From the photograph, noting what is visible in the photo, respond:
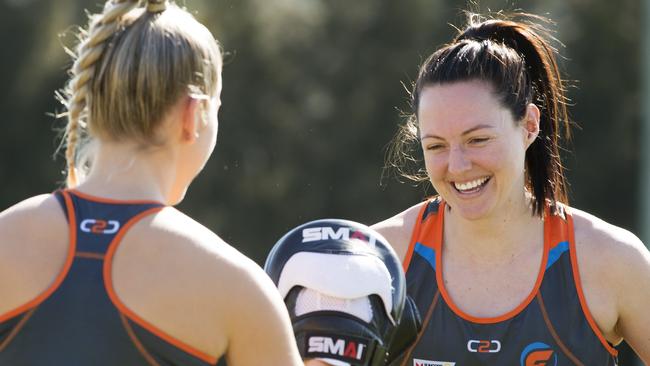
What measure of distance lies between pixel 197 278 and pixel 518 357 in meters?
1.59

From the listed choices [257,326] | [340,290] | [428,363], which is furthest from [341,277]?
[428,363]

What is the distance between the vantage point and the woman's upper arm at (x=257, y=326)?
7.52ft

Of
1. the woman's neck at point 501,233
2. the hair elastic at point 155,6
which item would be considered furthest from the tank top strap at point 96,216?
the woman's neck at point 501,233

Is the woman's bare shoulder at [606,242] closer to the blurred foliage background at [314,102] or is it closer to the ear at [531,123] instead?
the ear at [531,123]

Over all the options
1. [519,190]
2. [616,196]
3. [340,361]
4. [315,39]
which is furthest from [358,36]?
[340,361]

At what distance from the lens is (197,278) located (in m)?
2.28

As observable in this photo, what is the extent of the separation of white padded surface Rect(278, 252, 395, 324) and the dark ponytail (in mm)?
1138

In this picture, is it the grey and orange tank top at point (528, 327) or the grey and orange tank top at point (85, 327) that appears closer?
the grey and orange tank top at point (85, 327)

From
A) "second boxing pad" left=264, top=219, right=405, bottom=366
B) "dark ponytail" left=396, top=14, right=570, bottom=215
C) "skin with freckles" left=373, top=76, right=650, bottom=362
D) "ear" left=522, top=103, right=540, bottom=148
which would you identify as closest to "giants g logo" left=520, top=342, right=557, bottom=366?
"skin with freckles" left=373, top=76, right=650, bottom=362

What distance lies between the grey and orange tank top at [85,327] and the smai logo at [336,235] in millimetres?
637

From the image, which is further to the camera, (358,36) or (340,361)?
(358,36)

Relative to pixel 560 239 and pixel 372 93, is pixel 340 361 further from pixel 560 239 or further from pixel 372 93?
pixel 372 93

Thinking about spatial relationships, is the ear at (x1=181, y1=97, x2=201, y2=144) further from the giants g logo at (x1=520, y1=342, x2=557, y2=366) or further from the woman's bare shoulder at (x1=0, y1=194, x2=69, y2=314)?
the giants g logo at (x1=520, y1=342, x2=557, y2=366)

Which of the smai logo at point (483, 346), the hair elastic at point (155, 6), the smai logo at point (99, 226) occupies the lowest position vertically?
the smai logo at point (483, 346)
